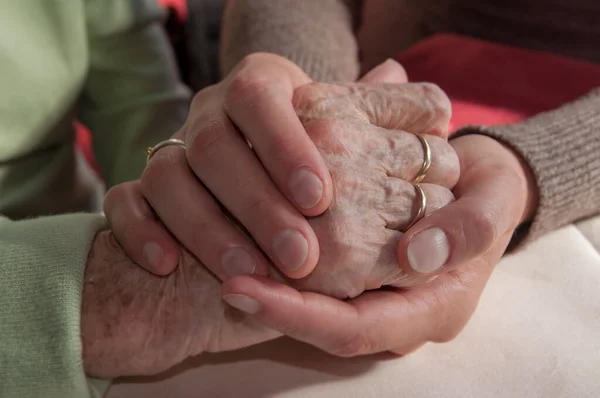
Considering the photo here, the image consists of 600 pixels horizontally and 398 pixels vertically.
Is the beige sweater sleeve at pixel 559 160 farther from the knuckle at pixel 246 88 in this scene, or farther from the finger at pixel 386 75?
the knuckle at pixel 246 88

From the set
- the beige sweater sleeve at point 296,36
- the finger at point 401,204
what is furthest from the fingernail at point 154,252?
the beige sweater sleeve at point 296,36

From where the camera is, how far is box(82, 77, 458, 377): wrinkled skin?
52 centimetres

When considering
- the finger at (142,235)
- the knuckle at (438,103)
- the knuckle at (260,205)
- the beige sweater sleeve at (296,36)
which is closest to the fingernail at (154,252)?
the finger at (142,235)

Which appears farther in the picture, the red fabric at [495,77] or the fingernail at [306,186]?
the red fabric at [495,77]

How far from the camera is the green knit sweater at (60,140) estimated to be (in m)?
0.48

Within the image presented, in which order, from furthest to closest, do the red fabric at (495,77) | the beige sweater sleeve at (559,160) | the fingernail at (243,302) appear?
the red fabric at (495,77) → the beige sweater sleeve at (559,160) → the fingernail at (243,302)

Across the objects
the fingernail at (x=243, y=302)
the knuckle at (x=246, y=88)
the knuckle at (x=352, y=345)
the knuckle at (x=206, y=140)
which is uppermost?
the knuckle at (x=246, y=88)

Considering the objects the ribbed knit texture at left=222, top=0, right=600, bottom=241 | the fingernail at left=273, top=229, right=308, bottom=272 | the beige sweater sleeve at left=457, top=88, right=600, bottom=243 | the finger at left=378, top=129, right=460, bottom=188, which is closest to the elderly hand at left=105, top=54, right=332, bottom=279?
the fingernail at left=273, top=229, right=308, bottom=272

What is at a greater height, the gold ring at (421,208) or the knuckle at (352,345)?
the gold ring at (421,208)

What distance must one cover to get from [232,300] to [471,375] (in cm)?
27

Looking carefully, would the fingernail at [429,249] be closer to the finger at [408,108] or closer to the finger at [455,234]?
the finger at [455,234]

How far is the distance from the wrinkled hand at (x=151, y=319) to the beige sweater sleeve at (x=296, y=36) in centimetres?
50

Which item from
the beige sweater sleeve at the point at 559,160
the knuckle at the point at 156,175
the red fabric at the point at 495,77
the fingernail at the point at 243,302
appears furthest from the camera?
the red fabric at the point at 495,77

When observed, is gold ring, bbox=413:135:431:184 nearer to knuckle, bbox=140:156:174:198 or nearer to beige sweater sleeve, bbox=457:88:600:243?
beige sweater sleeve, bbox=457:88:600:243
